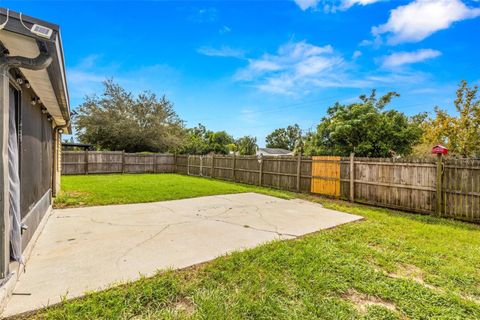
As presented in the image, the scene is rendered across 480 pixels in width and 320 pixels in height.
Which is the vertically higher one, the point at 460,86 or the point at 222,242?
the point at 460,86

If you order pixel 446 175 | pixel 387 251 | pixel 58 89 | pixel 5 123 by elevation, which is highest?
pixel 58 89

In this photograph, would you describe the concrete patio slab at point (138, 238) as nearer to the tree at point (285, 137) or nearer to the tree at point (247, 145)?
the tree at point (247, 145)

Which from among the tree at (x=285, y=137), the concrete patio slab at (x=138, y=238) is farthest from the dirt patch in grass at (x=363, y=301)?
the tree at (x=285, y=137)

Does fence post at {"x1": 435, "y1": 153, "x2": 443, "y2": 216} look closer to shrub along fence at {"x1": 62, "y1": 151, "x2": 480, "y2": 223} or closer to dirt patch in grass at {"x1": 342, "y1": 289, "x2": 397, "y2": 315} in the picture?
shrub along fence at {"x1": 62, "y1": 151, "x2": 480, "y2": 223}

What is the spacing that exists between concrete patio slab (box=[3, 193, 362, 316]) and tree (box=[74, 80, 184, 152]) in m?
15.7

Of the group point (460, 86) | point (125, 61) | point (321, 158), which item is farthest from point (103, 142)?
point (460, 86)

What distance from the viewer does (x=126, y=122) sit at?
65.3 ft

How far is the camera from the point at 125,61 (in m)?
12.2

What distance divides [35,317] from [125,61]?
12818mm

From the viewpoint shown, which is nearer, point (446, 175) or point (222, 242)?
point (222, 242)

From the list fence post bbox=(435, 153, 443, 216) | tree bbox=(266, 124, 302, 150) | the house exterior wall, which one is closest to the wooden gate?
fence post bbox=(435, 153, 443, 216)

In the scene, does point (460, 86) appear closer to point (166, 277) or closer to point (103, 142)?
point (166, 277)

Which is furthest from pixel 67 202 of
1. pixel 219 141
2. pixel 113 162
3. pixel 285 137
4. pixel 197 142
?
pixel 285 137

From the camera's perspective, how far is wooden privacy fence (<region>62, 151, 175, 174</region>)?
47.1 ft
